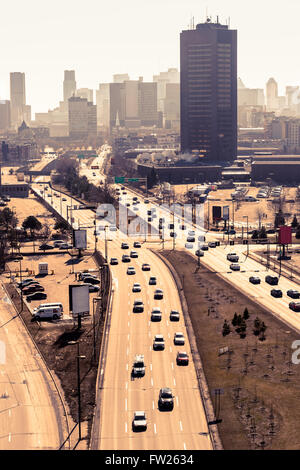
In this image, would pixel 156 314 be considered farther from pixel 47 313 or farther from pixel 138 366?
pixel 138 366

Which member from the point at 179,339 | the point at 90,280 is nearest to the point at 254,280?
the point at 90,280

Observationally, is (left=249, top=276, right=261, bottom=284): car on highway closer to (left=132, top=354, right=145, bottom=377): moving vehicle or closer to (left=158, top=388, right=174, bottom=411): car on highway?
(left=132, top=354, right=145, bottom=377): moving vehicle

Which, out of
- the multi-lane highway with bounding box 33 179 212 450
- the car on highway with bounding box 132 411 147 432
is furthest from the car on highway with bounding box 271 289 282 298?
the car on highway with bounding box 132 411 147 432

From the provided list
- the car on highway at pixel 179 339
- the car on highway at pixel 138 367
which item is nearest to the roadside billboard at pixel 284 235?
the car on highway at pixel 179 339

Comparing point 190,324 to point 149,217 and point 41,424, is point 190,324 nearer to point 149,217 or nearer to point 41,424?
point 41,424

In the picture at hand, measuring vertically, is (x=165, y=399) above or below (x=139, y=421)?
above
